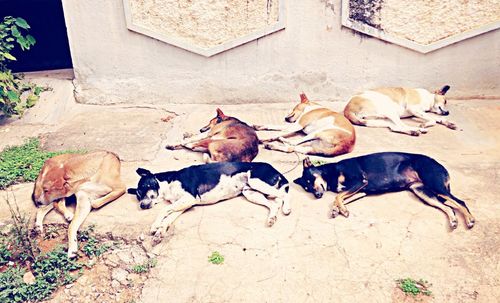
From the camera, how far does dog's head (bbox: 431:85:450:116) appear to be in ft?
25.7

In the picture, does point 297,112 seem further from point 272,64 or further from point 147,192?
point 147,192

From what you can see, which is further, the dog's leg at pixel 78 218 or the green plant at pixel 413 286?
the dog's leg at pixel 78 218

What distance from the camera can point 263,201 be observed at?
17.8ft

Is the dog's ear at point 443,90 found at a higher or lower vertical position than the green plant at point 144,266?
higher

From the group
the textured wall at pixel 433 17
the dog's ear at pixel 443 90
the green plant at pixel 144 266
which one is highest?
the textured wall at pixel 433 17

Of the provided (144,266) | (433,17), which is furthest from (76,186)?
(433,17)

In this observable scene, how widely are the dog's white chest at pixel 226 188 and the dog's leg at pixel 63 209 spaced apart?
151 centimetres

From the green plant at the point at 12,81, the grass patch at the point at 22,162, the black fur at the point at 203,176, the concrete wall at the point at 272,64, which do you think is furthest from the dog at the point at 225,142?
the green plant at the point at 12,81

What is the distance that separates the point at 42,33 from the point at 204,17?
4.90m

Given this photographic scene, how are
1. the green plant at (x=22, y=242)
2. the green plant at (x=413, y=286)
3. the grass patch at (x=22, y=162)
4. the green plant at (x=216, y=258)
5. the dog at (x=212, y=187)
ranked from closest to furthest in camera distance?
the green plant at (x=413, y=286), the green plant at (x=216, y=258), the green plant at (x=22, y=242), the dog at (x=212, y=187), the grass patch at (x=22, y=162)

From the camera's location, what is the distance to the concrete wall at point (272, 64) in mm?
8156

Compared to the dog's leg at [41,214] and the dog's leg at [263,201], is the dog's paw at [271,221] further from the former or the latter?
the dog's leg at [41,214]

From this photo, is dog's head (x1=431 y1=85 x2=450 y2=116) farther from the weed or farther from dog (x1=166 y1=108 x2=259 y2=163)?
the weed

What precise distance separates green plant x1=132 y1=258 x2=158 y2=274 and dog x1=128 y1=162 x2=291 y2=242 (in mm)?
620
